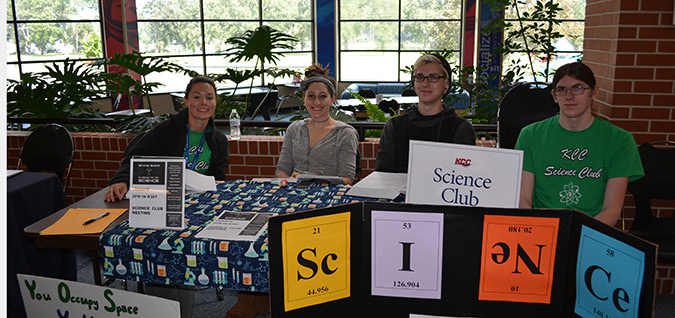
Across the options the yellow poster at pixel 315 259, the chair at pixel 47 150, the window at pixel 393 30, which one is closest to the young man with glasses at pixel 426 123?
the yellow poster at pixel 315 259

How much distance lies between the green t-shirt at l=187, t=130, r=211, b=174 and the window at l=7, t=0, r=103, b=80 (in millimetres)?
8750

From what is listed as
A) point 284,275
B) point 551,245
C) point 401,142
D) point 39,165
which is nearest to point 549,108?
point 401,142

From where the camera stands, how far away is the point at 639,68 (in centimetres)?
250

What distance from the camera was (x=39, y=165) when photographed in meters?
3.37

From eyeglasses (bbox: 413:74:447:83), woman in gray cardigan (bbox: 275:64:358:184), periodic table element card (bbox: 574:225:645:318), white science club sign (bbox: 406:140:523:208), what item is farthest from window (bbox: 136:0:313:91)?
periodic table element card (bbox: 574:225:645:318)

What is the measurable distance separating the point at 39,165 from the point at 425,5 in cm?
1060

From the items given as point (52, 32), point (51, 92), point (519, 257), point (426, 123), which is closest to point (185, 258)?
point (519, 257)

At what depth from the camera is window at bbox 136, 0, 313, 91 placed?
38.0 feet

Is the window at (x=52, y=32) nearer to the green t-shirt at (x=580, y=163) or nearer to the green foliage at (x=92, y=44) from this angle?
the green foliage at (x=92, y=44)

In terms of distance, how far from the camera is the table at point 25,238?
7.90ft

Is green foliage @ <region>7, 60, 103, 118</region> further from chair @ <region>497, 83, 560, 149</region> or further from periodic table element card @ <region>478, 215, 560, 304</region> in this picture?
periodic table element card @ <region>478, 215, 560, 304</region>

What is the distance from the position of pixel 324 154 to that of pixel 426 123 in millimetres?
591

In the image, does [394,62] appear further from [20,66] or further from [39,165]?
[39,165]

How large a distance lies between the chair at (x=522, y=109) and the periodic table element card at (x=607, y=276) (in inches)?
68.2
